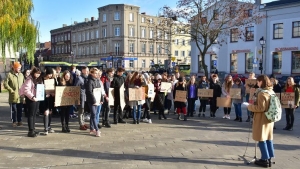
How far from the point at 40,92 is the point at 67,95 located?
92 cm

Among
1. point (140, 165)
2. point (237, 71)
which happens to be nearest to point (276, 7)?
point (237, 71)

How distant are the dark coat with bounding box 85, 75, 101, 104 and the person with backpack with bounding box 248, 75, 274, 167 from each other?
14.8 ft

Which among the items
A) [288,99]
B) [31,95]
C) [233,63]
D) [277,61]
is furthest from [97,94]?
[233,63]

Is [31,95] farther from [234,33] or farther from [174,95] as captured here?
[234,33]

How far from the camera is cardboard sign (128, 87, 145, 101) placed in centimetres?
1127

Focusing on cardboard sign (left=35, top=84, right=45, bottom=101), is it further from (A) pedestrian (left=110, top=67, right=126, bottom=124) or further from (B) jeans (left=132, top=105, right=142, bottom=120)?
(B) jeans (left=132, top=105, right=142, bottom=120)

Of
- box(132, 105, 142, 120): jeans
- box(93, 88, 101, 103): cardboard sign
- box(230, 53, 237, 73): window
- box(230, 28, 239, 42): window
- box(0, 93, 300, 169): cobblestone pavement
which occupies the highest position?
box(230, 28, 239, 42): window

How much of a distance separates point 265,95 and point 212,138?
3.21 metres

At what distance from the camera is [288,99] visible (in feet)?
34.7

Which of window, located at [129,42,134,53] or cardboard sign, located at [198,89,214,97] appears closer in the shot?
cardboard sign, located at [198,89,214,97]

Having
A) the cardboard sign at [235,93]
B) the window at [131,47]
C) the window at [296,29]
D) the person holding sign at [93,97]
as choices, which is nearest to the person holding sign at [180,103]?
the cardboard sign at [235,93]

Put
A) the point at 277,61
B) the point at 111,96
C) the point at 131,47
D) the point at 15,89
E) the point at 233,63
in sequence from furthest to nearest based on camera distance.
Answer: the point at 131,47, the point at 233,63, the point at 277,61, the point at 111,96, the point at 15,89

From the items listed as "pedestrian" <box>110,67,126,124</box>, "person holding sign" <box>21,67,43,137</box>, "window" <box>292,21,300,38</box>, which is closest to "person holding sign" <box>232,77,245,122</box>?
"pedestrian" <box>110,67,126,124</box>

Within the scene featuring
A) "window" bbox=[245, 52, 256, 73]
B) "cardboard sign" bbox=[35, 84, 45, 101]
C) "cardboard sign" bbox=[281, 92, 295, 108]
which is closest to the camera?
"cardboard sign" bbox=[35, 84, 45, 101]
